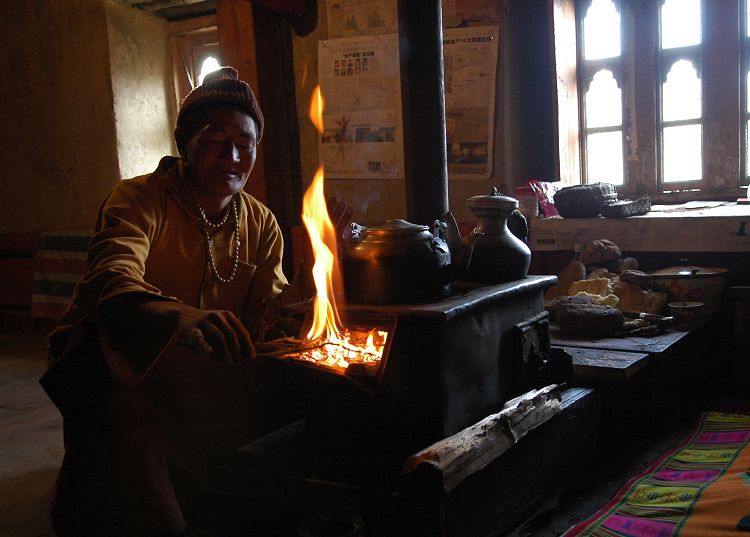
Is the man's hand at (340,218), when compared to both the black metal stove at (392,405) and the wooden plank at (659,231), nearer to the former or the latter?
the black metal stove at (392,405)

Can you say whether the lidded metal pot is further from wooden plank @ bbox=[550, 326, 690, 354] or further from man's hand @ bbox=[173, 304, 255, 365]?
man's hand @ bbox=[173, 304, 255, 365]

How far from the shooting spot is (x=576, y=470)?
9.14ft

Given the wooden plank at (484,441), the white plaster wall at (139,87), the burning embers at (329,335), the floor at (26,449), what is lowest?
the floor at (26,449)

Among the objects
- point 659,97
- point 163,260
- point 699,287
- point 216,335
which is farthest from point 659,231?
point 216,335

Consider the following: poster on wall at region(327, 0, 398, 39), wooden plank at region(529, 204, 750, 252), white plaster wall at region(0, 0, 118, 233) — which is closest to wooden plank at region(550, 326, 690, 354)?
wooden plank at region(529, 204, 750, 252)

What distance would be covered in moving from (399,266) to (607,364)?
1.24m

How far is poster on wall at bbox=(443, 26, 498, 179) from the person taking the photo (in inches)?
178

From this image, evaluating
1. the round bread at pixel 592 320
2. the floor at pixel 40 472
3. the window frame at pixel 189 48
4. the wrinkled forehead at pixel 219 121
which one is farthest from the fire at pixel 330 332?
the window frame at pixel 189 48

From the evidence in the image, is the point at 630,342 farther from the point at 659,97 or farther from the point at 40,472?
the point at 40,472

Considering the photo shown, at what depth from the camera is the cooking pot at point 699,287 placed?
156 inches

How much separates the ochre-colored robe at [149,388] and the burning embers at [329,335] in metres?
0.49

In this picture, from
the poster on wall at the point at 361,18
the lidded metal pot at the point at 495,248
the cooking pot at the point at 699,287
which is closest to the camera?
the lidded metal pot at the point at 495,248

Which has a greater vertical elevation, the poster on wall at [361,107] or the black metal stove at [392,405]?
the poster on wall at [361,107]

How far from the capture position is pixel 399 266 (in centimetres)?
229
